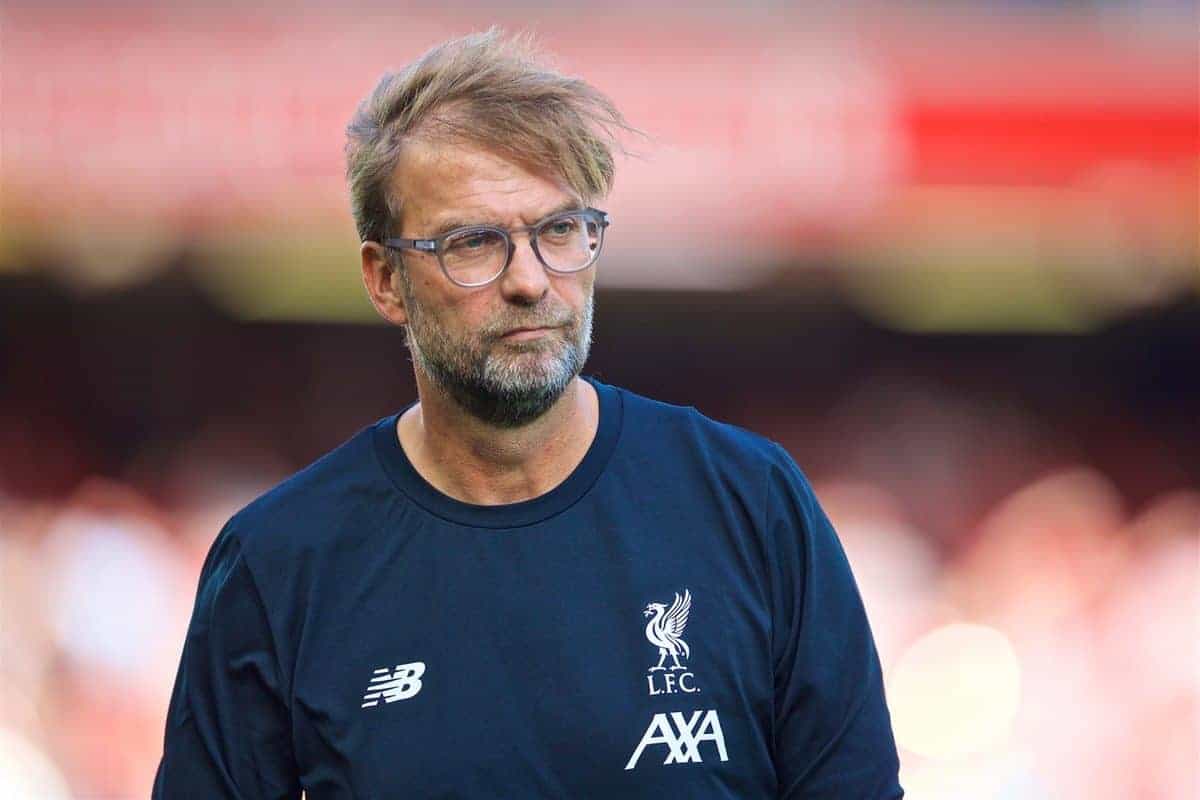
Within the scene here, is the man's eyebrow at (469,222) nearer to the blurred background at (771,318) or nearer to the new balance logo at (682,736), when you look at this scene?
the new balance logo at (682,736)

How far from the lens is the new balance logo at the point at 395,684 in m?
2.08

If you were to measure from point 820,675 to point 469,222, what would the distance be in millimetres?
771

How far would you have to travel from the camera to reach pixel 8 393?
15.9ft

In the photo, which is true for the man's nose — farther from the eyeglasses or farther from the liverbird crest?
the liverbird crest

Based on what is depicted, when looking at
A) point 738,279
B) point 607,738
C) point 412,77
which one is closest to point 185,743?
point 607,738

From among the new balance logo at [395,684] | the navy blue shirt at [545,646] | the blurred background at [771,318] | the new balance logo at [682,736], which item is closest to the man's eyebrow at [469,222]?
the navy blue shirt at [545,646]

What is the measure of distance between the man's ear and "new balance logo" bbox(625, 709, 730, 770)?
703 millimetres

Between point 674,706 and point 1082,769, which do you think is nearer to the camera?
point 674,706

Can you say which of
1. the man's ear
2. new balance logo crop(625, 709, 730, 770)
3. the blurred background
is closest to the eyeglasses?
the man's ear

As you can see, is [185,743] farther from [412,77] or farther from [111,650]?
[111,650]

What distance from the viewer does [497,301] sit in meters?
2.11

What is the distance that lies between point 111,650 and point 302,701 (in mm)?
2849

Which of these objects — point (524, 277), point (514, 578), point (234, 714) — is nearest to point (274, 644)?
point (234, 714)

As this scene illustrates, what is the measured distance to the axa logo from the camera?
2.06m
